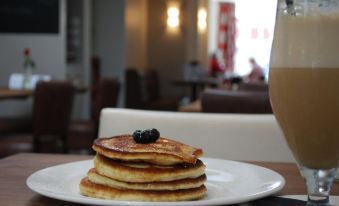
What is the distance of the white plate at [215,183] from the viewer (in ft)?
2.12

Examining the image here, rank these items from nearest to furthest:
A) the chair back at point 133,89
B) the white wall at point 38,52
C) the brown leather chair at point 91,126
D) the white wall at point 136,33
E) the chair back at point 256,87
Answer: the chair back at point 256,87
the brown leather chair at point 91,126
the white wall at point 38,52
the chair back at point 133,89
the white wall at point 136,33

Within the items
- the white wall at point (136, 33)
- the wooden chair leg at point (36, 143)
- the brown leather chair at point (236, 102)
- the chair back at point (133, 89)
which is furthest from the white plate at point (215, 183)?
the white wall at point (136, 33)

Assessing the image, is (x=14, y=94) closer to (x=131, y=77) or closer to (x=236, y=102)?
(x=236, y=102)

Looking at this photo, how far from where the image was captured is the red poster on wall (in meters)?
15.9

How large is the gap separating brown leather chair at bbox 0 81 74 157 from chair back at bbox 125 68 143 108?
4.66 m

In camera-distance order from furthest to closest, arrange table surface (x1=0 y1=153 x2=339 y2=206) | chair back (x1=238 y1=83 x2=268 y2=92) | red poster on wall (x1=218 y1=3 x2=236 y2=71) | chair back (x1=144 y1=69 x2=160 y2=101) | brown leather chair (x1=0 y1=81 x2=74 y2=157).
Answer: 1. red poster on wall (x1=218 y1=3 x2=236 y2=71)
2. chair back (x1=144 y1=69 x2=160 y2=101)
3. brown leather chair (x1=0 y1=81 x2=74 y2=157)
4. chair back (x1=238 y1=83 x2=268 y2=92)
5. table surface (x1=0 y1=153 x2=339 y2=206)

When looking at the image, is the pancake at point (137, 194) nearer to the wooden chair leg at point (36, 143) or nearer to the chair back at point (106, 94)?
the wooden chair leg at point (36, 143)

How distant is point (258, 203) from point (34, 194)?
0.29 metres

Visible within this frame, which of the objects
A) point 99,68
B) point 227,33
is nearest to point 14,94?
point 99,68

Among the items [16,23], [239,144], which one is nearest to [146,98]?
[16,23]

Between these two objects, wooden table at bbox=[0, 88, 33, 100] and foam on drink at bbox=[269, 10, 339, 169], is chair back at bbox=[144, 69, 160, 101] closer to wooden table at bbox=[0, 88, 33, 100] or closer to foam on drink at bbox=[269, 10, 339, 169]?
wooden table at bbox=[0, 88, 33, 100]

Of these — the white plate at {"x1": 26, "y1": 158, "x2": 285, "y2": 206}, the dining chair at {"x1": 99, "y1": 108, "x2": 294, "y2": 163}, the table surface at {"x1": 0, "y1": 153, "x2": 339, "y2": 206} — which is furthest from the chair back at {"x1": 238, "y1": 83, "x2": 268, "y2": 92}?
the white plate at {"x1": 26, "y1": 158, "x2": 285, "y2": 206}

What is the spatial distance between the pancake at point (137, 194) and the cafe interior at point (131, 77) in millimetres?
181

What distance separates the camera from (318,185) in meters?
0.60
